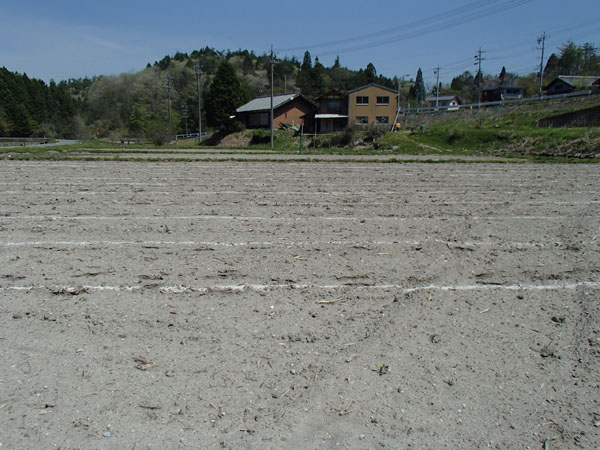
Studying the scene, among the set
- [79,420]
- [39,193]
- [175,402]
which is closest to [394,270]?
[175,402]

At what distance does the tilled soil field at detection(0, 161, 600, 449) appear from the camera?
8.68 feet

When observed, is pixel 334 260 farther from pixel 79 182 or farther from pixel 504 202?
pixel 79 182

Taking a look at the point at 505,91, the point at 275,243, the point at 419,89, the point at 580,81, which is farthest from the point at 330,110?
the point at 419,89

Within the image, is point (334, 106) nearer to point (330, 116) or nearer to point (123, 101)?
point (330, 116)

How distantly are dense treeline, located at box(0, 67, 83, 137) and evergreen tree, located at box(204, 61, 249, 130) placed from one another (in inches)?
1226

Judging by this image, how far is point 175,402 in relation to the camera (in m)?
2.81

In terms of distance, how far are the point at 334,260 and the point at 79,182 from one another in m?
9.35

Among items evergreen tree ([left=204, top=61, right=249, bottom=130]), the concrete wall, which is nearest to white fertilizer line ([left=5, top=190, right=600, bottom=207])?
the concrete wall

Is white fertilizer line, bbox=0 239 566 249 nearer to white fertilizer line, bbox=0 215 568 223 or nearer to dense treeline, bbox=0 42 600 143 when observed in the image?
white fertilizer line, bbox=0 215 568 223

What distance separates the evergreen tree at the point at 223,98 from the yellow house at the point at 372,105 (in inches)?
576

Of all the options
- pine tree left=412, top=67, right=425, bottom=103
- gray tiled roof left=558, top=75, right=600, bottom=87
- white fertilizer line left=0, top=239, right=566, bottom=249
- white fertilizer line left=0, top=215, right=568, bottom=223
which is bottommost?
white fertilizer line left=0, top=239, right=566, bottom=249

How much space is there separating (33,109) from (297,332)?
88359 mm

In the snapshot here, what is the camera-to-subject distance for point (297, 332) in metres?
3.68

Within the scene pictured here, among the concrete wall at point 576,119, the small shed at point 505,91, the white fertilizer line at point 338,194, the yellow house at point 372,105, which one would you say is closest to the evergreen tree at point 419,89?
the small shed at point 505,91
